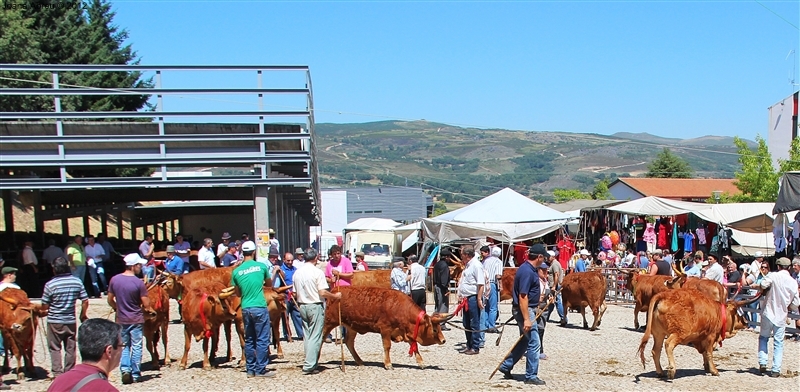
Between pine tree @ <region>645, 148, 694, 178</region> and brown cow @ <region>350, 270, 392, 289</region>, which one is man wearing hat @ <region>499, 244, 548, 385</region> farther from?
pine tree @ <region>645, 148, 694, 178</region>

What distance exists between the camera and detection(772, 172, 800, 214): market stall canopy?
17172 mm

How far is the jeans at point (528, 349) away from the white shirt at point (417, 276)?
433 cm

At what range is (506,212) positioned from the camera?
2405 centimetres

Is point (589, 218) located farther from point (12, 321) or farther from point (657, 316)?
point (12, 321)

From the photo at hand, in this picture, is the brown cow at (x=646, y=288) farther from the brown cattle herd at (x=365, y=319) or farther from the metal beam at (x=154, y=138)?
the metal beam at (x=154, y=138)

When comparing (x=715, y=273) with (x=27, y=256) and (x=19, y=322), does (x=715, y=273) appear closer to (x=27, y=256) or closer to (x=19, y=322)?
(x=19, y=322)

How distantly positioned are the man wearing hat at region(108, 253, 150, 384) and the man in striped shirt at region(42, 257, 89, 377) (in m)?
0.53

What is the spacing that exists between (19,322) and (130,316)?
1.76 m

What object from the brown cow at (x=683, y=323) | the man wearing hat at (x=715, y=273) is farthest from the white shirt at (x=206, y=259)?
the man wearing hat at (x=715, y=273)

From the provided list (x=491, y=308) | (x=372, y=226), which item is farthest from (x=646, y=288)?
(x=372, y=226)

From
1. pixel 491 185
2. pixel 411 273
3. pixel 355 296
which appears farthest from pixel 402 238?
pixel 491 185

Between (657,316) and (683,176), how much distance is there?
9576 centimetres

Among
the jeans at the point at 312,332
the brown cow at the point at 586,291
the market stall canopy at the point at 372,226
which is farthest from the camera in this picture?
the market stall canopy at the point at 372,226

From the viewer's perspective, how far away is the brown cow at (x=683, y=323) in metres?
10.8
